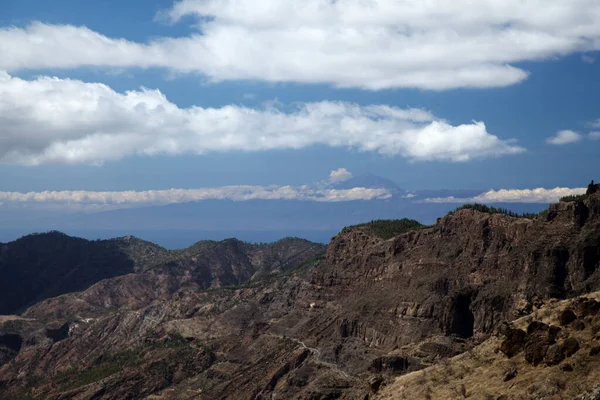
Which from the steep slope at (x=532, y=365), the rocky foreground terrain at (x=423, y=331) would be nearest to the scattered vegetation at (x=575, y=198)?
the rocky foreground terrain at (x=423, y=331)

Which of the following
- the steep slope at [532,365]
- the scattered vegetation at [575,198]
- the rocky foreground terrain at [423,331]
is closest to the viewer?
the steep slope at [532,365]

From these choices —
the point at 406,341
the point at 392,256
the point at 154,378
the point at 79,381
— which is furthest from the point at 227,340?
the point at 406,341

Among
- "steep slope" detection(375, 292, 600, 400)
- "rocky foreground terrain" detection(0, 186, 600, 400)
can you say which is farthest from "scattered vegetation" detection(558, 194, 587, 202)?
"steep slope" detection(375, 292, 600, 400)

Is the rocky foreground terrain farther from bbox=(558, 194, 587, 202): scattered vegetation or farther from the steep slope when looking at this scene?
bbox=(558, 194, 587, 202): scattered vegetation

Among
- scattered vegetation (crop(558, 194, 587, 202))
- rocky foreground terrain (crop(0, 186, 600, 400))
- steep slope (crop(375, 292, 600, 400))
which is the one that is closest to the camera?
steep slope (crop(375, 292, 600, 400))

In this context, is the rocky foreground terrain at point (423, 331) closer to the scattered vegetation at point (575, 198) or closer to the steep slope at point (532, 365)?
the steep slope at point (532, 365)

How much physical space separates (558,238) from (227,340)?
307 feet

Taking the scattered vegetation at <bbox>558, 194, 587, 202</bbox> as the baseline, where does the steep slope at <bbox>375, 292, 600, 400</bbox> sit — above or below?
below

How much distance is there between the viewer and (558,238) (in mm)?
129625

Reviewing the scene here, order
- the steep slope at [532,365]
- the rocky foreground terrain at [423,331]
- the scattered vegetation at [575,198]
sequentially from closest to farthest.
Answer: the steep slope at [532,365] < the rocky foreground terrain at [423,331] < the scattered vegetation at [575,198]

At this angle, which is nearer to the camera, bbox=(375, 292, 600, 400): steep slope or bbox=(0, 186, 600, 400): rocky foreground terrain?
bbox=(375, 292, 600, 400): steep slope

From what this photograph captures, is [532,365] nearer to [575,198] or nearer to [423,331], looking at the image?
[423,331]

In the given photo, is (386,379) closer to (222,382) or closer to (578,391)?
(578,391)

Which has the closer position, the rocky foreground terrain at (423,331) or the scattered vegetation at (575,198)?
the rocky foreground terrain at (423,331)
